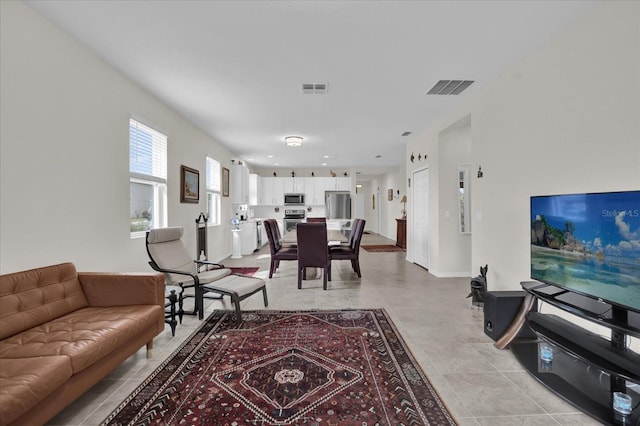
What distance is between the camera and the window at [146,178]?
3500mm

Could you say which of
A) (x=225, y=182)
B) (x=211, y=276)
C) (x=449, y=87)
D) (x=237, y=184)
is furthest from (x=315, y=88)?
(x=237, y=184)

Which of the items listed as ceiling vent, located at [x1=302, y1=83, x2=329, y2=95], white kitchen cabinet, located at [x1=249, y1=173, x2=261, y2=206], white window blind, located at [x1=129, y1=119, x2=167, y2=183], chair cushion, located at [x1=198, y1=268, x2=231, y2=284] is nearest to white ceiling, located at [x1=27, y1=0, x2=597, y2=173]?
ceiling vent, located at [x1=302, y1=83, x2=329, y2=95]

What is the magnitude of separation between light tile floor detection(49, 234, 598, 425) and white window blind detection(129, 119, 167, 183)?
1840 millimetres

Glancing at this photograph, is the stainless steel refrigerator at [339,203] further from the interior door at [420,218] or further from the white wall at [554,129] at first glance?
the white wall at [554,129]

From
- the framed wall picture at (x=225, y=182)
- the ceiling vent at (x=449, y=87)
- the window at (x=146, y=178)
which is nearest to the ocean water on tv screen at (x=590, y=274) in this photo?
the ceiling vent at (x=449, y=87)

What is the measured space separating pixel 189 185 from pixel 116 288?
2.89 meters

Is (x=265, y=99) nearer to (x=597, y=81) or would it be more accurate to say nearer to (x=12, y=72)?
(x=12, y=72)

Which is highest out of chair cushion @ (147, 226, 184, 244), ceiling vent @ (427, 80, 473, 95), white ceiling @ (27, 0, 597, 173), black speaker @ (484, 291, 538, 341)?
ceiling vent @ (427, 80, 473, 95)

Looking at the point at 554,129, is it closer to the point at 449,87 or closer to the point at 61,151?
the point at 449,87

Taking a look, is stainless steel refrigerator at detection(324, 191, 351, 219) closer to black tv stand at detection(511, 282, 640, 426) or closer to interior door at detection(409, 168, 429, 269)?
interior door at detection(409, 168, 429, 269)

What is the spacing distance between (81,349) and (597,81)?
3690mm

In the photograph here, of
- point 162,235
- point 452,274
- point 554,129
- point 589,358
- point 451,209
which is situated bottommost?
point 452,274

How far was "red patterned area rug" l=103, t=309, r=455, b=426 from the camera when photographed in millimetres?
1624

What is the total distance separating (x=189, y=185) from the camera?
4.83 metres
